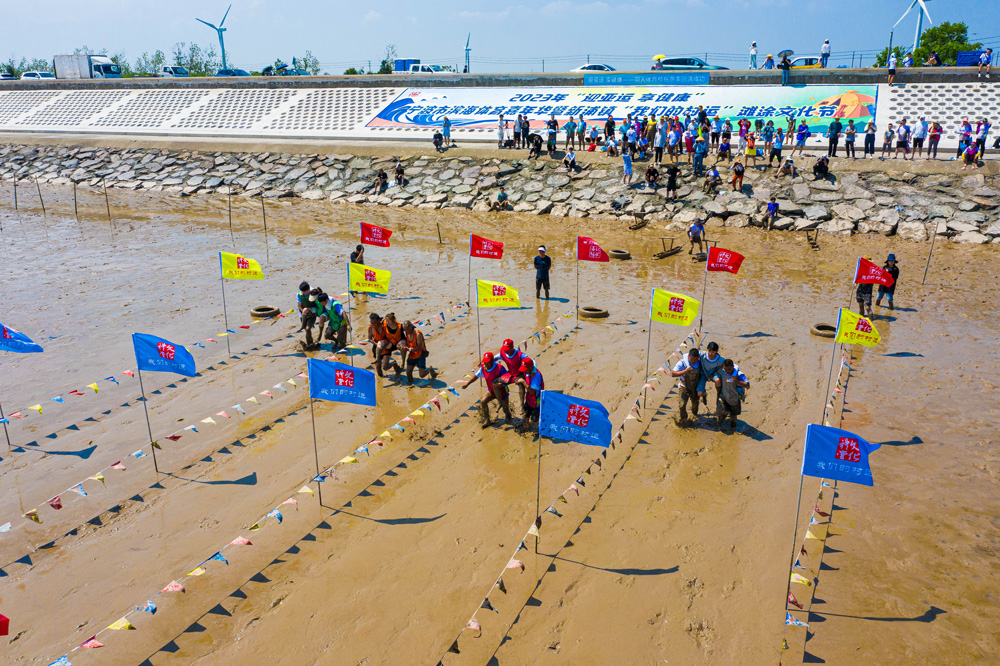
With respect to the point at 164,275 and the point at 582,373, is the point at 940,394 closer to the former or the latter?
the point at 582,373

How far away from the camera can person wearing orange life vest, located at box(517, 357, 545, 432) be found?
9.81 metres

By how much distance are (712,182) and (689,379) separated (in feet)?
59.4

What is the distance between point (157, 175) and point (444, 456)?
113ft

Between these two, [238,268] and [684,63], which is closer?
[238,268]

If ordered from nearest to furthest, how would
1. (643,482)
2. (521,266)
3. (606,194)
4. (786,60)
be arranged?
1. (643,482)
2. (521,266)
3. (606,194)
4. (786,60)

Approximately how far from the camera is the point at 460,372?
12.3 meters

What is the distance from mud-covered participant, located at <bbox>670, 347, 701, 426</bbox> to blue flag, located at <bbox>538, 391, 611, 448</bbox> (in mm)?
2678

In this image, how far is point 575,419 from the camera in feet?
25.5

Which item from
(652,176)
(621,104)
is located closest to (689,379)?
(652,176)

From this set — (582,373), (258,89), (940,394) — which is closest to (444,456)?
(582,373)

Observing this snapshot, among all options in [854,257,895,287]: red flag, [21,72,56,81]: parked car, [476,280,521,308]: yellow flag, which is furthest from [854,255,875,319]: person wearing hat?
[21,72,56,81]: parked car

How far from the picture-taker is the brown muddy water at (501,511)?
6.18 meters

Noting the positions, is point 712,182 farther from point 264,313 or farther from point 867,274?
point 264,313

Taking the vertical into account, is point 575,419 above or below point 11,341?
below
